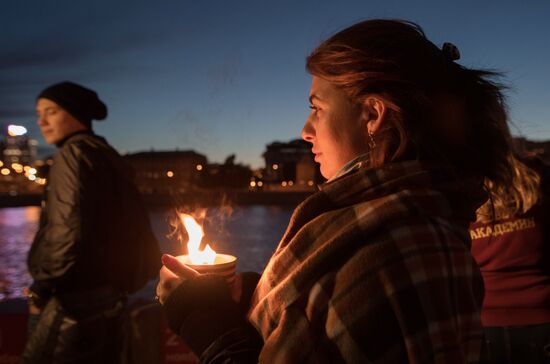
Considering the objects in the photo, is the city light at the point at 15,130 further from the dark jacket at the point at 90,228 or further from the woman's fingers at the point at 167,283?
the woman's fingers at the point at 167,283

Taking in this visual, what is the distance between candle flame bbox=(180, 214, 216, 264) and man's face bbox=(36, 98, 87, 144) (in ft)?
6.24

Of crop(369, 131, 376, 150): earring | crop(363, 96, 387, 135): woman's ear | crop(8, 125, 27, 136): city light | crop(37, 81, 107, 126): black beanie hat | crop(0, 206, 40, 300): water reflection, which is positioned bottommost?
crop(0, 206, 40, 300): water reflection

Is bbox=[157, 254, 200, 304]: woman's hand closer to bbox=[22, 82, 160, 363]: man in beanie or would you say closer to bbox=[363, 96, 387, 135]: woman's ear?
bbox=[363, 96, 387, 135]: woman's ear

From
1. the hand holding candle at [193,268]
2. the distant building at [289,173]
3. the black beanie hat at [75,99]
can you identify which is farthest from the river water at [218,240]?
the hand holding candle at [193,268]

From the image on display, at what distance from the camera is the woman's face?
142 cm

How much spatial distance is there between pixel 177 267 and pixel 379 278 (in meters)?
0.75

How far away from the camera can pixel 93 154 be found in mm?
3070

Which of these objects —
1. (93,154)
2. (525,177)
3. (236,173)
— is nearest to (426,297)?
(525,177)

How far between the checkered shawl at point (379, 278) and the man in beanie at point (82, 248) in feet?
6.75

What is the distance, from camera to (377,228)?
1175 mm

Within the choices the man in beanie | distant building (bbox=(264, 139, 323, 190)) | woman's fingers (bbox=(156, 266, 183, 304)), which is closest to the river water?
distant building (bbox=(264, 139, 323, 190))

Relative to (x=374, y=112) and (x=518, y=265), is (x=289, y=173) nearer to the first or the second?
(x=518, y=265)

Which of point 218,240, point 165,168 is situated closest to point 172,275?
point 218,240

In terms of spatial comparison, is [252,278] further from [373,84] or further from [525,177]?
[525,177]
